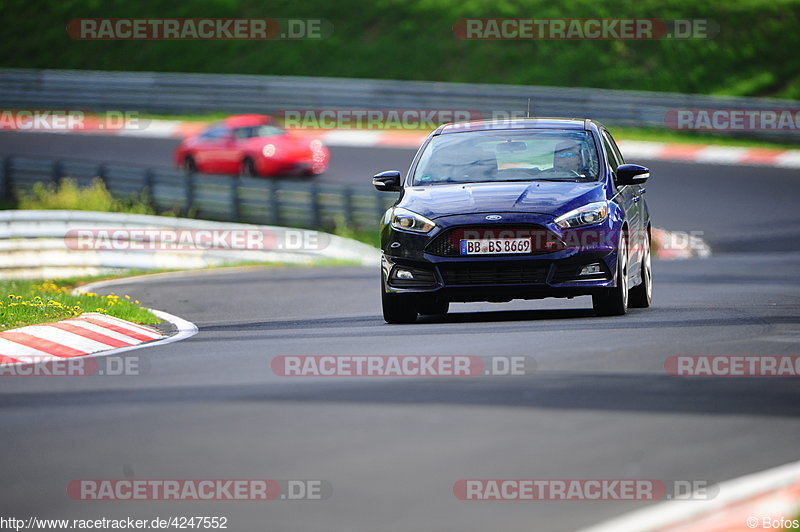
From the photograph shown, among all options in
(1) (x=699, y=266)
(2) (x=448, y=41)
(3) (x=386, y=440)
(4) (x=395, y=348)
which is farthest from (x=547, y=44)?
(3) (x=386, y=440)

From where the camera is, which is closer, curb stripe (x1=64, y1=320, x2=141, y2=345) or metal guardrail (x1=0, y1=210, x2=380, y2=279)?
curb stripe (x1=64, y1=320, x2=141, y2=345)

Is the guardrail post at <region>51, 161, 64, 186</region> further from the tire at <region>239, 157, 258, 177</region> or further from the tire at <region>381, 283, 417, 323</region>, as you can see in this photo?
the tire at <region>381, 283, 417, 323</region>

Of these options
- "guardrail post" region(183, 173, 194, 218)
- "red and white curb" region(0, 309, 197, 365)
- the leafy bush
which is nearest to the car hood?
"red and white curb" region(0, 309, 197, 365)

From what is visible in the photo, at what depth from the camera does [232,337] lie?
12.0 metres

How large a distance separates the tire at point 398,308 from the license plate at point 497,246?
833mm

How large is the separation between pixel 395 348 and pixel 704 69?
35385 millimetres

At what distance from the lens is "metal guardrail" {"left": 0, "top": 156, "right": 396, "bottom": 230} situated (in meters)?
28.1

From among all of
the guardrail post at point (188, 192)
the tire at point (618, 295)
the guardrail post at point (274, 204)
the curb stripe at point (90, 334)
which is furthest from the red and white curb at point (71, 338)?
the guardrail post at point (188, 192)

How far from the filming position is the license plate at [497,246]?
11.6m

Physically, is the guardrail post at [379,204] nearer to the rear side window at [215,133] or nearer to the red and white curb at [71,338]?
the rear side window at [215,133]

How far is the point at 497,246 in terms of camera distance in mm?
11625

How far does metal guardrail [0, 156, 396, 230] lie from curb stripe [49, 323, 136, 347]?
52.1ft

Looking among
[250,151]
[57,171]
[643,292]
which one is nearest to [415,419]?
[643,292]

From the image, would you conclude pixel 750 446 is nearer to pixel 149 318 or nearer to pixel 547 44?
pixel 149 318
